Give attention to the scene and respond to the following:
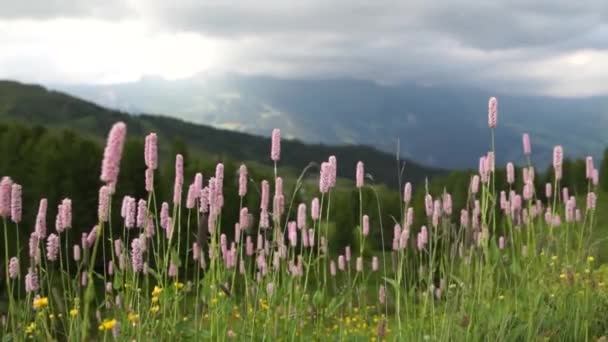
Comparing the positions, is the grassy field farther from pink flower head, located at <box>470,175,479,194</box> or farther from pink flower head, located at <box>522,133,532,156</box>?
pink flower head, located at <box>522,133,532,156</box>

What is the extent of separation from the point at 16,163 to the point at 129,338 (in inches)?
1583

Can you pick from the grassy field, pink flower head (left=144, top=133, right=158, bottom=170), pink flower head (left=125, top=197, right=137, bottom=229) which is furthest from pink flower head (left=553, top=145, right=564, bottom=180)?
pink flower head (left=144, top=133, right=158, bottom=170)

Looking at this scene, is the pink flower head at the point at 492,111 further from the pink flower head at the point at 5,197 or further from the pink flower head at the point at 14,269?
the pink flower head at the point at 14,269

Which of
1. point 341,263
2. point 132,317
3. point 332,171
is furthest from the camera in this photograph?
point 341,263

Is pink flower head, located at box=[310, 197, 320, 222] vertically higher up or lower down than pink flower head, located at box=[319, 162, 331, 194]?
lower down

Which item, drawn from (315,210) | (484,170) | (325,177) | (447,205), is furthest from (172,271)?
(484,170)

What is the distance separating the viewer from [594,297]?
8.02 metres

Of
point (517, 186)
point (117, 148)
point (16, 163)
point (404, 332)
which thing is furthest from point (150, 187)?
point (517, 186)

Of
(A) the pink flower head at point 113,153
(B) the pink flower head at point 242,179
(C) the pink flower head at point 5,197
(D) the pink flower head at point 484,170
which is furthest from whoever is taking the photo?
(D) the pink flower head at point 484,170

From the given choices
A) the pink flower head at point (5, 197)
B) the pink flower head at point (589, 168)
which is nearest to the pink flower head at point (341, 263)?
the pink flower head at point (589, 168)

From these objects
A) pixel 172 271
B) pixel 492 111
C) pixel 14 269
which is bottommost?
pixel 172 271

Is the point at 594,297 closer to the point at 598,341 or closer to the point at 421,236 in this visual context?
the point at 598,341

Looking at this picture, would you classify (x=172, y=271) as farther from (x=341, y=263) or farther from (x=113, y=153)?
(x=113, y=153)

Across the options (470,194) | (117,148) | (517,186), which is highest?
(117,148)
